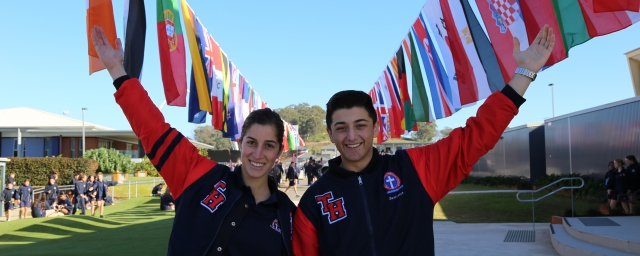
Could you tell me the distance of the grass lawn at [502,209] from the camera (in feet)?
49.1

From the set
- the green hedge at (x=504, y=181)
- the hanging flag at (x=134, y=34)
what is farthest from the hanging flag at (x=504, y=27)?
the green hedge at (x=504, y=181)

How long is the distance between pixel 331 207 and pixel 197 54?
26.1 feet

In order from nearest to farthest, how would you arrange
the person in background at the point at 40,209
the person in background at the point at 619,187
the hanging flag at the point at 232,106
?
the person in background at the point at 619,187 < the hanging flag at the point at 232,106 < the person in background at the point at 40,209

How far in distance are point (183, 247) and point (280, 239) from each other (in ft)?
1.51

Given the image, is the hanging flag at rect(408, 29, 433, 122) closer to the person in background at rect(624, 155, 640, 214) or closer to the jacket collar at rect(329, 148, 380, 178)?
the person in background at rect(624, 155, 640, 214)

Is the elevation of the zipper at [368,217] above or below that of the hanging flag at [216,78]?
below

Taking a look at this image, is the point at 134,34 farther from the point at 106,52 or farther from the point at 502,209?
the point at 502,209

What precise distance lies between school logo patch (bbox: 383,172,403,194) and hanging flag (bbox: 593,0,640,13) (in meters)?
3.48

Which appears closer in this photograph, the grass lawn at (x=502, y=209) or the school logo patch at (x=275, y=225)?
the school logo patch at (x=275, y=225)

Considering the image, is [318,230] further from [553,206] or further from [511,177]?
[511,177]

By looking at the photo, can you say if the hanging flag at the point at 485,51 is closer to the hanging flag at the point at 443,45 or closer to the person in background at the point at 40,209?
the hanging flag at the point at 443,45

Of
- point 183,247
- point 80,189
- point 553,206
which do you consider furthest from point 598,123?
point 183,247

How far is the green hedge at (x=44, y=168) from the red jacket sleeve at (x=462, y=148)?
1219 inches

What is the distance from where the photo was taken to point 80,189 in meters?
18.2
